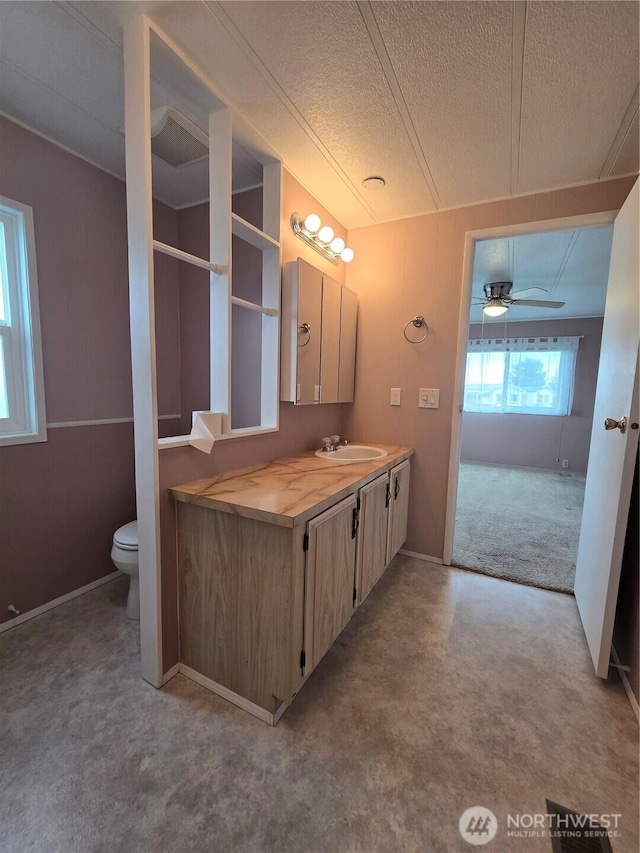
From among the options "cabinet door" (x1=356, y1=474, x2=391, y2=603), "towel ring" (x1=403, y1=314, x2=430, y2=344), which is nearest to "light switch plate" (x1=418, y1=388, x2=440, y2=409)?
"towel ring" (x1=403, y1=314, x2=430, y2=344)

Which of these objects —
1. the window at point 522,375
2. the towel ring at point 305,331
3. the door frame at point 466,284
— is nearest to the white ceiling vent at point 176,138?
the towel ring at point 305,331

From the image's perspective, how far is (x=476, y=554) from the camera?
2582 millimetres

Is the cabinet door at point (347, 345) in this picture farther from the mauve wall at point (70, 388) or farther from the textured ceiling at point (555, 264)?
the mauve wall at point (70, 388)

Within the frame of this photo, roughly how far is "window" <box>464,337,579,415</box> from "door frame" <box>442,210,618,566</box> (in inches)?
131

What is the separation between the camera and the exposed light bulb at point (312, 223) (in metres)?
1.98

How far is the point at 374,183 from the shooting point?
6.56 feet

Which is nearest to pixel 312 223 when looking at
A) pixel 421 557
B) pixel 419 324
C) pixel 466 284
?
pixel 419 324

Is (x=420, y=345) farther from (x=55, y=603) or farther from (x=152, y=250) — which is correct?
(x=55, y=603)

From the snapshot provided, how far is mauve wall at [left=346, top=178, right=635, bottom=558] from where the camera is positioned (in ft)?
7.43

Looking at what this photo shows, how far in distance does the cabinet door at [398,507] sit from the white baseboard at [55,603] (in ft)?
5.64

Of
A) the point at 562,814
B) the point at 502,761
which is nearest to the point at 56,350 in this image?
the point at 502,761

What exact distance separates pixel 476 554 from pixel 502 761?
155cm

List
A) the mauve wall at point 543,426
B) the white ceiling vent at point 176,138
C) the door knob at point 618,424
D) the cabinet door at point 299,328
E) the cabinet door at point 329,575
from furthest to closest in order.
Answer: the mauve wall at point 543,426 → the cabinet door at point 299,328 → the white ceiling vent at point 176,138 → the door knob at point 618,424 → the cabinet door at point 329,575
